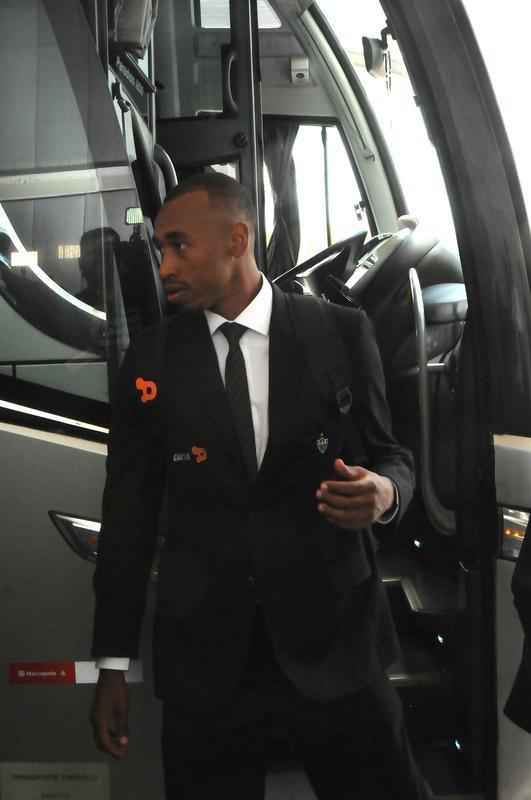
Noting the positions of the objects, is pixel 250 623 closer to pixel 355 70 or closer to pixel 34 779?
pixel 34 779

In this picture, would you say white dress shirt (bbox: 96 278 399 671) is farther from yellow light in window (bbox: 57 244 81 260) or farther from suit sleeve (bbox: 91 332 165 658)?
yellow light in window (bbox: 57 244 81 260)

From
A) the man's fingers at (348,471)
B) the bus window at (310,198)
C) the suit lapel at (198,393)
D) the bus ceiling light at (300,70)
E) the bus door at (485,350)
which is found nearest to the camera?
the man's fingers at (348,471)

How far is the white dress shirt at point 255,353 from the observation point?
4.81 feet

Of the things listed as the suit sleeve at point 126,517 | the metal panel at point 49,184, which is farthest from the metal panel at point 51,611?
the metal panel at point 49,184

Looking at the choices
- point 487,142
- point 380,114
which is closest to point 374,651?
point 487,142

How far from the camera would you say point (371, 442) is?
151cm

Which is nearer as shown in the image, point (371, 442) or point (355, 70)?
point (371, 442)

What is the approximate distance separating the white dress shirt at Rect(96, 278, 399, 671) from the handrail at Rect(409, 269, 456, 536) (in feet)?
2.47

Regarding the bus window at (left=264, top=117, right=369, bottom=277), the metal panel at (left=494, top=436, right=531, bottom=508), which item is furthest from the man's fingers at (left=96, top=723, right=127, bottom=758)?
the bus window at (left=264, top=117, right=369, bottom=277)

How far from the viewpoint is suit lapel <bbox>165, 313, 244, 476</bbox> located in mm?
1433

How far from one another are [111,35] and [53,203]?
40 cm

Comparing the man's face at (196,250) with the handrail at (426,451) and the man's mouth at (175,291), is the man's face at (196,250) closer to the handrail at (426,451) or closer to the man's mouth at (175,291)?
the man's mouth at (175,291)

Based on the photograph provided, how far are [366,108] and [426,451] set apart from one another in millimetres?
2513

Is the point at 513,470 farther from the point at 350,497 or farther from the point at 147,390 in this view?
the point at 147,390
